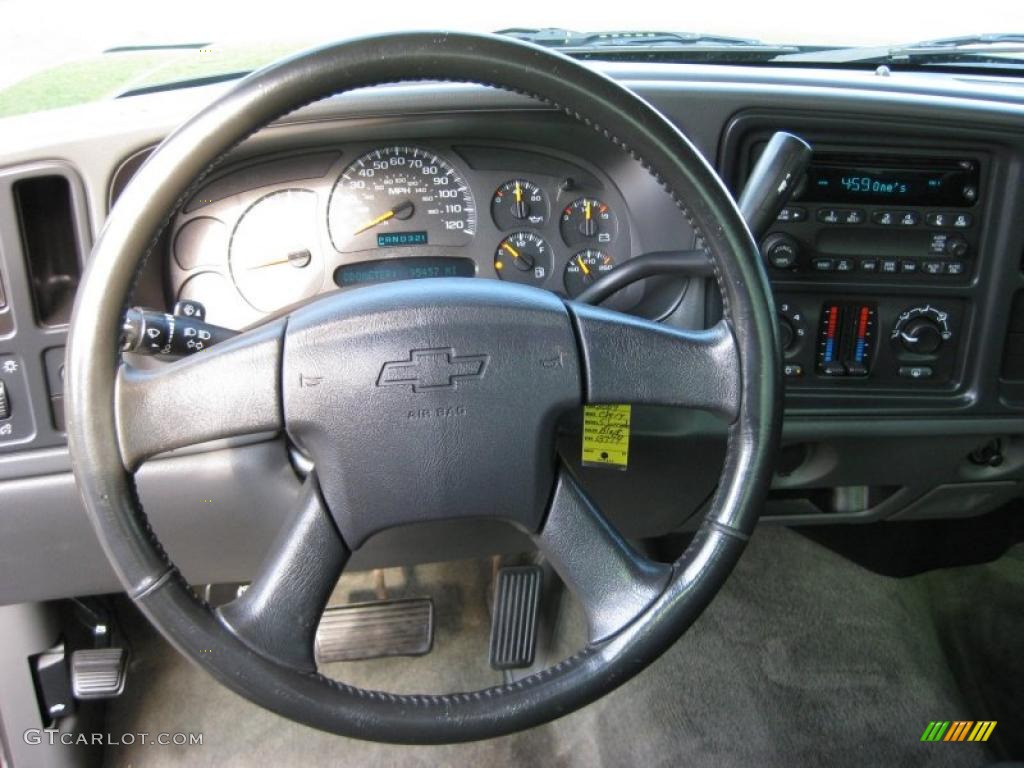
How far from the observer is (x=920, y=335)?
169 centimetres

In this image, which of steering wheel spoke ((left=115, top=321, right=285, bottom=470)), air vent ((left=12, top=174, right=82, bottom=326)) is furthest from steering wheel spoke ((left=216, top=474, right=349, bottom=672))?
air vent ((left=12, top=174, right=82, bottom=326))

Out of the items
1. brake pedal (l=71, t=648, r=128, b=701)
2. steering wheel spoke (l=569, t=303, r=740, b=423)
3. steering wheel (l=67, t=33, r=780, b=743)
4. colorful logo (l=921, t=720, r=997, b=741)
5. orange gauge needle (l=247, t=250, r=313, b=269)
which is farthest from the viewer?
colorful logo (l=921, t=720, r=997, b=741)

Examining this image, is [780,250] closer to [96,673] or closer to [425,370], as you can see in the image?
[425,370]

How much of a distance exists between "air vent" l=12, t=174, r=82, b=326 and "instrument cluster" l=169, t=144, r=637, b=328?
6.3 inches

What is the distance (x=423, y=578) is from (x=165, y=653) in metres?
0.65

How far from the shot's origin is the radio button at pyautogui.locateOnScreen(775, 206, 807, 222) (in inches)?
63.4

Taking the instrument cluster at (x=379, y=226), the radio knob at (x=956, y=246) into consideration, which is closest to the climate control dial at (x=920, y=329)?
the radio knob at (x=956, y=246)

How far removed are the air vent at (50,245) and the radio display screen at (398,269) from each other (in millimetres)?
431

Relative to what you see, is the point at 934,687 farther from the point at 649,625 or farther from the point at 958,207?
the point at 649,625

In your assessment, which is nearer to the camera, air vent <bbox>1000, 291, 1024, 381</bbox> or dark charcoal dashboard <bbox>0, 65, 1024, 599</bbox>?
dark charcoal dashboard <bbox>0, 65, 1024, 599</bbox>

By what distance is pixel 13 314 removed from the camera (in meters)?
1.48

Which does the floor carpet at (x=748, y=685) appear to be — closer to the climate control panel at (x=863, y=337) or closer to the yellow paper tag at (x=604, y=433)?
the climate control panel at (x=863, y=337)

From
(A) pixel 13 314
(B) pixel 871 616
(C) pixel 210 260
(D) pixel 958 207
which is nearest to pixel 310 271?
(C) pixel 210 260

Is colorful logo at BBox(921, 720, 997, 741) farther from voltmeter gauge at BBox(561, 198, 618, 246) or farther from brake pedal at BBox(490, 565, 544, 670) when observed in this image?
voltmeter gauge at BBox(561, 198, 618, 246)
